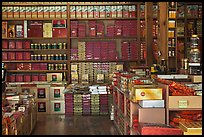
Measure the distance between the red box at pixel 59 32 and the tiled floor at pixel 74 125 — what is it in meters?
2.20

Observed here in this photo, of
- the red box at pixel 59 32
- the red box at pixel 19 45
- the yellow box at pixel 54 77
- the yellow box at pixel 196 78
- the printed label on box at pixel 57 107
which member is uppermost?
the red box at pixel 59 32

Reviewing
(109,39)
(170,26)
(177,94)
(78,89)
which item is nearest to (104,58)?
(109,39)

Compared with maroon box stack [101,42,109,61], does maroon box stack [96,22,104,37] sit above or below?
above

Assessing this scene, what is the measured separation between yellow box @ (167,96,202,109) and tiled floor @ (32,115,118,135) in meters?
2.73

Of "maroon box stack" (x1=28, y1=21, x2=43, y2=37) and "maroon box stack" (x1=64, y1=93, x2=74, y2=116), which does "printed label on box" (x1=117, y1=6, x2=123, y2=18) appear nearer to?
"maroon box stack" (x1=28, y1=21, x2=43, y2=37)

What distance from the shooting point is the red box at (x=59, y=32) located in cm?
954

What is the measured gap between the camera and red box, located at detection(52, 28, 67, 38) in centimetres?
954

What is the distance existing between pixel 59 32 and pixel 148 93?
5.85 m

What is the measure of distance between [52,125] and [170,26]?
3507mm

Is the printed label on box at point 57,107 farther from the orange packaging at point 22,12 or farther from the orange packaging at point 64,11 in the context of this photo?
the orange packaging at point 22,12

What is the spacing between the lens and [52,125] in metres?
7.44

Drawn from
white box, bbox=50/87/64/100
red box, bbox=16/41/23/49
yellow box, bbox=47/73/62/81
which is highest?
red box, bbox=16/41/23/49

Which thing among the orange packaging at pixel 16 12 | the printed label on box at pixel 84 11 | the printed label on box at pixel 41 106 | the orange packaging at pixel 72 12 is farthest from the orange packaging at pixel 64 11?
the printed label on box at pixel 41 106

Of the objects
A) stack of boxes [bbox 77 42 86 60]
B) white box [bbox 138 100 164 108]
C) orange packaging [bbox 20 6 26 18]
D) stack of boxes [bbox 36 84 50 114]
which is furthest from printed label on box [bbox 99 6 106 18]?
white box [bbox 138 100 164 108]
